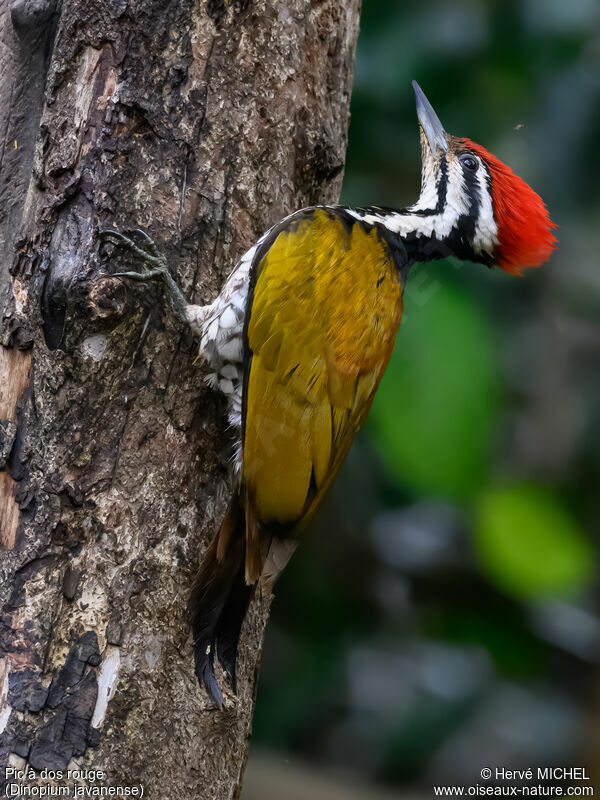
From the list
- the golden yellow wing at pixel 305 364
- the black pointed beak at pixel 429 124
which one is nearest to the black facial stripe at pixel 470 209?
the black pointed beak at pixel 429 124

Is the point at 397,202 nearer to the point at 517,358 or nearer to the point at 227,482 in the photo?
the point at 517,358

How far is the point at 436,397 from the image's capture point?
2.81 metres

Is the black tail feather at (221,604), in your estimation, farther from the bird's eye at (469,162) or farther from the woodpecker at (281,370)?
the bird's eye at (469,162)

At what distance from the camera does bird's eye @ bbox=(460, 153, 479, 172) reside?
273 centimetres

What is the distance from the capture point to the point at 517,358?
4.24 metres

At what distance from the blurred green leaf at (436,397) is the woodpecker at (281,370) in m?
0.44

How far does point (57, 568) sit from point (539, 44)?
2.75 metres

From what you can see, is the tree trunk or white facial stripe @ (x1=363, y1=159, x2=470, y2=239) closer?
the tree trunk

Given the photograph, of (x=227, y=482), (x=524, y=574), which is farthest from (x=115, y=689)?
(x=524, y=574)

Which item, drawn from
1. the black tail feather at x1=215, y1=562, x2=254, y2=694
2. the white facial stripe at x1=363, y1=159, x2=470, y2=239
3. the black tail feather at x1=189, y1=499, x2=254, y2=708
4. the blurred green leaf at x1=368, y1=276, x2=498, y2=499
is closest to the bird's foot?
the black tail feather at x1=189, y1=499, x2=254, y2=708

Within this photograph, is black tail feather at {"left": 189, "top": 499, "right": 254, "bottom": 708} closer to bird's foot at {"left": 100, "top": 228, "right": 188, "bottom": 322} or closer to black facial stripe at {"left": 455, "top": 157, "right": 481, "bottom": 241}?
bird's foot at {"left": 100, "top": 228, "right": 188, "bottom": 322}

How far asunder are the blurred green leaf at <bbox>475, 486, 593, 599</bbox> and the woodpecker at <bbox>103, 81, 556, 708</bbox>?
115 cm

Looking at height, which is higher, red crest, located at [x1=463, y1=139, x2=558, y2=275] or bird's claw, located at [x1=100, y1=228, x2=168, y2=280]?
red crest, located at [x1=463, y1=139, x2=558, y2=275]

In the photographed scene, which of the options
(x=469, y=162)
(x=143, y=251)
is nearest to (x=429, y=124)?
(x=469, y=162)
